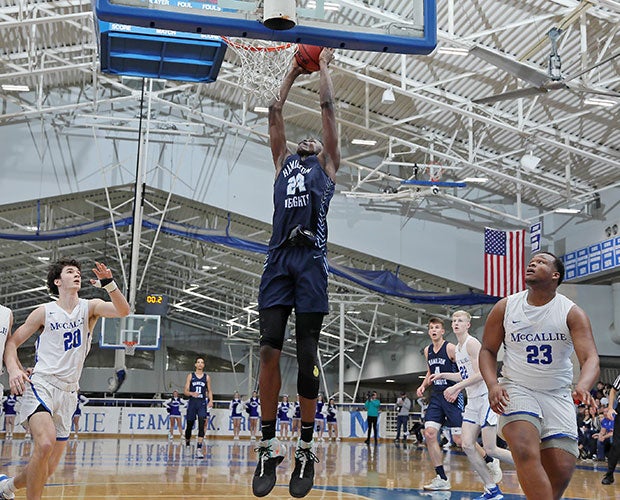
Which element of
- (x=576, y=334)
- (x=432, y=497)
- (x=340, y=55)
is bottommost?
(x=432, y=497)

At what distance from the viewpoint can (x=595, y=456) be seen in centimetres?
1981

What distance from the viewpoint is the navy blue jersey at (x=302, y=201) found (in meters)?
5.08

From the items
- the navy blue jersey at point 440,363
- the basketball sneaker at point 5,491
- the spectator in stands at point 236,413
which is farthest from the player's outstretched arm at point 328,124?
the spectator in stands at point 236,413

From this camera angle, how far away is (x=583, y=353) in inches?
193

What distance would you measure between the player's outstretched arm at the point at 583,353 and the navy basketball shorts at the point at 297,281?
157 cm

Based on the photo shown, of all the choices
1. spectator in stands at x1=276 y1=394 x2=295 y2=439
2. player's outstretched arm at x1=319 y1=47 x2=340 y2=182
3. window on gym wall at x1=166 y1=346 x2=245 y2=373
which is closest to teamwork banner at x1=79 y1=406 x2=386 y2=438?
spectator in stands at x1=276 y1=394 x2=295 y2=439

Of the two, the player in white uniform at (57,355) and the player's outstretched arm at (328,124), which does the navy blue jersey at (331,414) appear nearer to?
the player in white uniform at (57,355)

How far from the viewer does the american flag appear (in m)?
23.1

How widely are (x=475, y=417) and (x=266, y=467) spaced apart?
503 centimetres

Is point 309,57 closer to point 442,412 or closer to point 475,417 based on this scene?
point 475,417

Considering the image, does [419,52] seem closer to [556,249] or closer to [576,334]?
[576,334]

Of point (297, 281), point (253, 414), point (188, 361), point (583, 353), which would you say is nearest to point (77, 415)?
point (253, 414)

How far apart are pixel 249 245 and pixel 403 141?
5.41 m

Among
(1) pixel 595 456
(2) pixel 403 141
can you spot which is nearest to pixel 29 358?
(2) pixel 403 141
